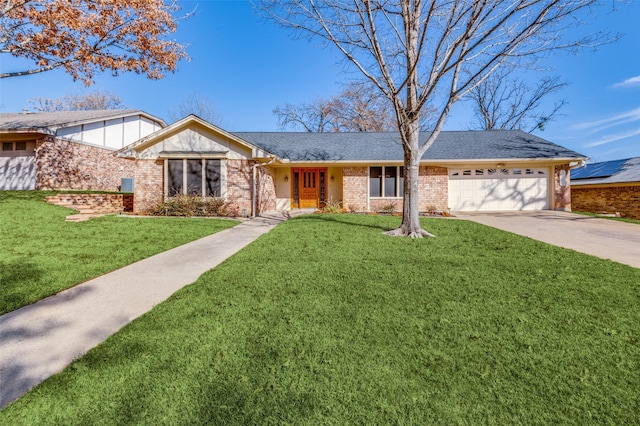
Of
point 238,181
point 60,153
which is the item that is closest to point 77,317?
point 238,181

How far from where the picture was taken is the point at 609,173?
1834 centimetres

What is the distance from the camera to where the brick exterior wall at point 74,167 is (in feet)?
48.0

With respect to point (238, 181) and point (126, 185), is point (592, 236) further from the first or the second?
point (126, 185)

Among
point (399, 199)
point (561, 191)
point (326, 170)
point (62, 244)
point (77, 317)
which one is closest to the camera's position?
point (77, 317)

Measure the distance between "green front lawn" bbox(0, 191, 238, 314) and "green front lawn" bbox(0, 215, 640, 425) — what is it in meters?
2.17

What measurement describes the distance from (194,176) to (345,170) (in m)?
7.29

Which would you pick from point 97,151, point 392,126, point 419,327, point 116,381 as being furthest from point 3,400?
point 392,126

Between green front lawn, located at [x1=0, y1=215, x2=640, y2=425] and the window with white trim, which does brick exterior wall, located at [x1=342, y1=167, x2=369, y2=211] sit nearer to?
the window with white trim

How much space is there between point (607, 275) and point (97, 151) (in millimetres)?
22163

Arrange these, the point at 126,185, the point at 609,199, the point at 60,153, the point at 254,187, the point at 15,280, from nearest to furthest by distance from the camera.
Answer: the point at 15,280
the point at 254,187
the point at 60,153
the point at 609,199
the point at 126,185

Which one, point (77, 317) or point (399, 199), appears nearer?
point (77, 317)

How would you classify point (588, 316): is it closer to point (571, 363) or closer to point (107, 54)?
point (571, 363)

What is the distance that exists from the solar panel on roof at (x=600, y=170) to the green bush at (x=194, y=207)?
75.2 feet

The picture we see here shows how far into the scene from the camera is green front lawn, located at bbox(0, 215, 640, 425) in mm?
1861
